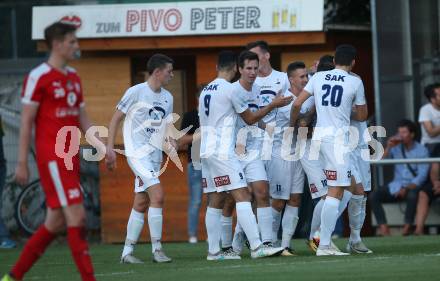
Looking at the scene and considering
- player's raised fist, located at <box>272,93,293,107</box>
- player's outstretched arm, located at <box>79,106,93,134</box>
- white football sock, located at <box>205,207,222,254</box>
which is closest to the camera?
player's outstretched arm, located at <box>79,106,93,134</box>

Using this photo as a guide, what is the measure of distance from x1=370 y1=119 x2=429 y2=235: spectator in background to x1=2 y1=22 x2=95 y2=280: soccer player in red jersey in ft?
31.0

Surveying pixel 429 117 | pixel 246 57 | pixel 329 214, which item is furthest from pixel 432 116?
pixel 246 57

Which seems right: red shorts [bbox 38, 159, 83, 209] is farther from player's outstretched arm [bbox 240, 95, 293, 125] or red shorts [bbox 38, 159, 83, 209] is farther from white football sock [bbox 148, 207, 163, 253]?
white football sock [bbox 148, 207, 163, 253]

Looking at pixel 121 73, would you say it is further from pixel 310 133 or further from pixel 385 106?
pixel 310 133

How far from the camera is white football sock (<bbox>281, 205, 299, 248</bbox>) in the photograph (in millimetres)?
14742

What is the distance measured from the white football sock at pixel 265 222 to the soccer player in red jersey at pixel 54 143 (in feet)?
13.7

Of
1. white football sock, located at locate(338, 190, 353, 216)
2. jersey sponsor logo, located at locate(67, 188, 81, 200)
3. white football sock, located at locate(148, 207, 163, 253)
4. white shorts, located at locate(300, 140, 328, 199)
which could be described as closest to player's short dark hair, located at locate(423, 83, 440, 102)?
white shorts, located at locate(300, 140, 328, 199)

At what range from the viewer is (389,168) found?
19875 mm

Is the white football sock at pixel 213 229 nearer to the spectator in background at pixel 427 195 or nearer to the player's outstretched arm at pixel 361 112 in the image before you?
the player's outstretched arm at pixel 361 112

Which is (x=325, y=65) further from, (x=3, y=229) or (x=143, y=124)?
(x=3, y=229)

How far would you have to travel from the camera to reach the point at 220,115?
1362 centimetres

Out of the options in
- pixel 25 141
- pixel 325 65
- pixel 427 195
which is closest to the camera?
pixel 25 141

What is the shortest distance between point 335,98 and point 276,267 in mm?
2151

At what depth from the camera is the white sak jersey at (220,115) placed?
13555 mm
